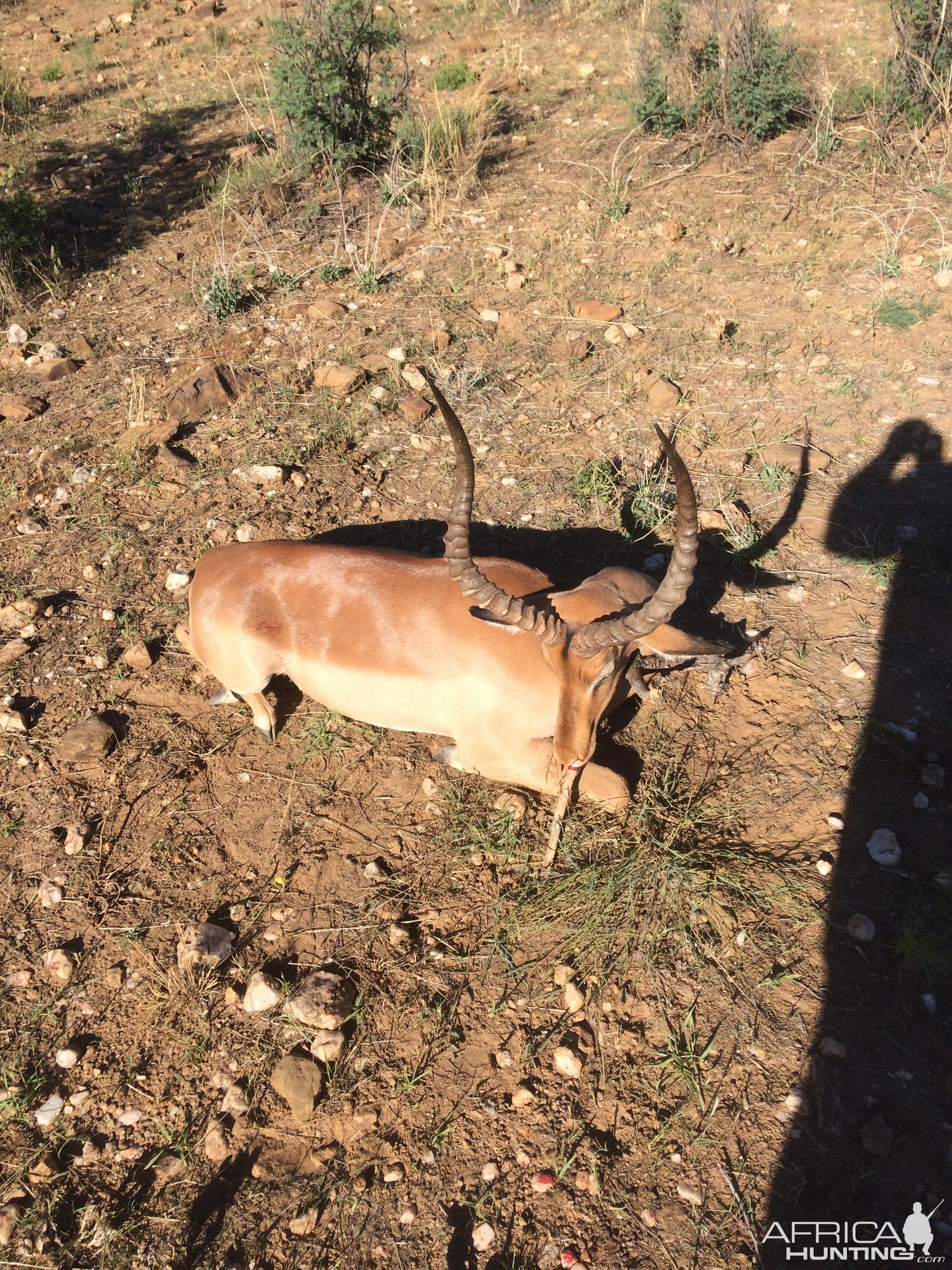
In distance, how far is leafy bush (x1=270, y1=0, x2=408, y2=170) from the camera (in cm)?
936

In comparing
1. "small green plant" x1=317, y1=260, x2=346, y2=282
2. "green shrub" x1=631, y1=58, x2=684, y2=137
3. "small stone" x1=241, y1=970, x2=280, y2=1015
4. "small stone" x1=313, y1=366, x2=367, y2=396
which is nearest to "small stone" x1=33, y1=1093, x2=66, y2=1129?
"small stone" x1=241, y1=970, x2=280, y2=1015

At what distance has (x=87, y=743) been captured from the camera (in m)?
4.93

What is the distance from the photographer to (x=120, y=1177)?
336 centimetres

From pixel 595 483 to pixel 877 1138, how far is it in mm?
4247

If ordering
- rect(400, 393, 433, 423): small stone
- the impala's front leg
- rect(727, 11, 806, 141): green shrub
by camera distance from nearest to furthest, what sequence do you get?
1. the impala's front leg
2. rect(400, 393, 433, 423): small stone
3. rect(727, 11, 806, 141): green shrub

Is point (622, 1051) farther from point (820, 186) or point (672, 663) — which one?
point (820, 186)

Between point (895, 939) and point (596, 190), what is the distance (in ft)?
27.7

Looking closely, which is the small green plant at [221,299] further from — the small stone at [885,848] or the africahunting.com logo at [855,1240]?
the africahunting.com logo at [855,1240]

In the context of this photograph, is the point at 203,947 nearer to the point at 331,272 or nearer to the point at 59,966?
the point at 59,966

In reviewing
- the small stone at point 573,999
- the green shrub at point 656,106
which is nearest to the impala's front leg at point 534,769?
the small stone at point 573,999

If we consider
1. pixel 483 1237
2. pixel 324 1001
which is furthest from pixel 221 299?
pixel 483 1237

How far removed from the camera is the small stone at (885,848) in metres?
4.04

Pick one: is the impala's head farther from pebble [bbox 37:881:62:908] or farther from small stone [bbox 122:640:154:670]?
pebble [bbox 37:881:62:908]

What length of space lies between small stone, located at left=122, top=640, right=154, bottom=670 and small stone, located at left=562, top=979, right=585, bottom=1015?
328 cm
